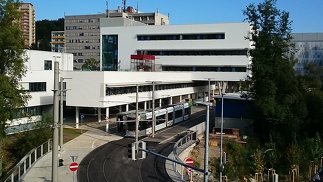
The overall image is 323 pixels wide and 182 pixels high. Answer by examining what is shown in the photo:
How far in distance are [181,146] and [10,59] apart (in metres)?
20.9

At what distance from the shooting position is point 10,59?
32031mm

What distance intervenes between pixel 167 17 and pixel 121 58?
8927 centimetres

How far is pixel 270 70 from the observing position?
173ft

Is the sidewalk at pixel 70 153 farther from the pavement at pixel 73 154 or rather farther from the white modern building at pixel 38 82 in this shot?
the white modern building at pixel 38 82

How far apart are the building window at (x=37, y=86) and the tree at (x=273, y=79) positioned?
97.9 feet

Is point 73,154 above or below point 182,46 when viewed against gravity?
below

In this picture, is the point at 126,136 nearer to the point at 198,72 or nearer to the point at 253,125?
the point at 253,125

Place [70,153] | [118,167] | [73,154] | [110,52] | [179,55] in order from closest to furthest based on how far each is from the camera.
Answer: [118,167] → [73,154] → [70,153] → [179,55] → [110,52]

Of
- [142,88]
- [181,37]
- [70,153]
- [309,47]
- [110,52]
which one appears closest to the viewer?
[70,153]

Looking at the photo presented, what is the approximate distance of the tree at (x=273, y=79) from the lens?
51.5 meters

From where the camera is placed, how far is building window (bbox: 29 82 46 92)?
5762 centimetres

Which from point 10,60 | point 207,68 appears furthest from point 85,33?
point 10,60

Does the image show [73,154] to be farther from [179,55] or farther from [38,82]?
[179,55]

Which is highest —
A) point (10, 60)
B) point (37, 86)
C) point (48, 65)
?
point (48, 65)
